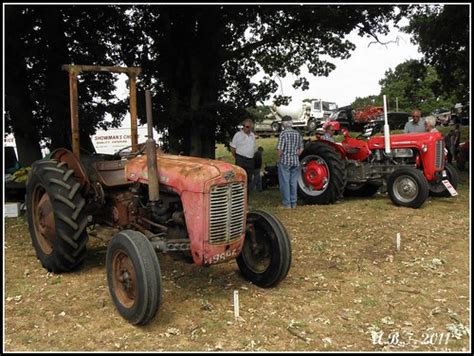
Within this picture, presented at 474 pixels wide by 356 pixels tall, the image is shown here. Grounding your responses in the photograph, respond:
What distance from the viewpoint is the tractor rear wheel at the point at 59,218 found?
16.0 feet

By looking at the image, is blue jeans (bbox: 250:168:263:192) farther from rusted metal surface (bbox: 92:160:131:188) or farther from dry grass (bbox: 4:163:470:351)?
rusted metal surface (bbox: 92:160:131:188)

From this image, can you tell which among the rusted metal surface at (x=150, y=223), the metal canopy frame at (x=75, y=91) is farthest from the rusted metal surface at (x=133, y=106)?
the rusted metal surface at (x=150, y=223)

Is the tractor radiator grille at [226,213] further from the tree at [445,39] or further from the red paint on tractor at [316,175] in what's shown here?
the tree at [445,39]

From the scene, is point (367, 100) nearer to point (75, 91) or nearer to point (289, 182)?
point (289, 182)

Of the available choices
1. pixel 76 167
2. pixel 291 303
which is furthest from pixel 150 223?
pixel 291 303

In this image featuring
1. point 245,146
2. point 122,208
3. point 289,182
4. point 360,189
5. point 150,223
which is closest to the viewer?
point 150,223

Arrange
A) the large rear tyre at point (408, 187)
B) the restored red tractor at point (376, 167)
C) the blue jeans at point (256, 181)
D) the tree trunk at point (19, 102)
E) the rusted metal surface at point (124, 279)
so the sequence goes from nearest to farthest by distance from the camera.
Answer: the rusted metal surface at point (124, 279) < the large rear tyre at point (408, 187) < the restored red tractor at point (376, 167) < the tree trunk at point (19, 102) < the blue jeans at point (256, 181)

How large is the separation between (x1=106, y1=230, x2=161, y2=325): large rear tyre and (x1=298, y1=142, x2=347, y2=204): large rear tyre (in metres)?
5.36

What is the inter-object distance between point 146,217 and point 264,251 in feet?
3.85

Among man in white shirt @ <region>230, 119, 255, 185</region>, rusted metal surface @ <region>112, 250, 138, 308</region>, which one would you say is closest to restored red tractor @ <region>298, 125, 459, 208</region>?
man in white shirt @ <region>230, 119, 255, 185</region>

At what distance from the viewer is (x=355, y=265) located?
5.35m

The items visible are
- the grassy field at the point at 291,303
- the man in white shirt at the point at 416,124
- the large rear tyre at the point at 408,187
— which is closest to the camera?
the grassy field at the point at 291,303

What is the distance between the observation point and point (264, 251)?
4.76 metres

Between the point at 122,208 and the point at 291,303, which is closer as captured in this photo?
the point at 291,303
